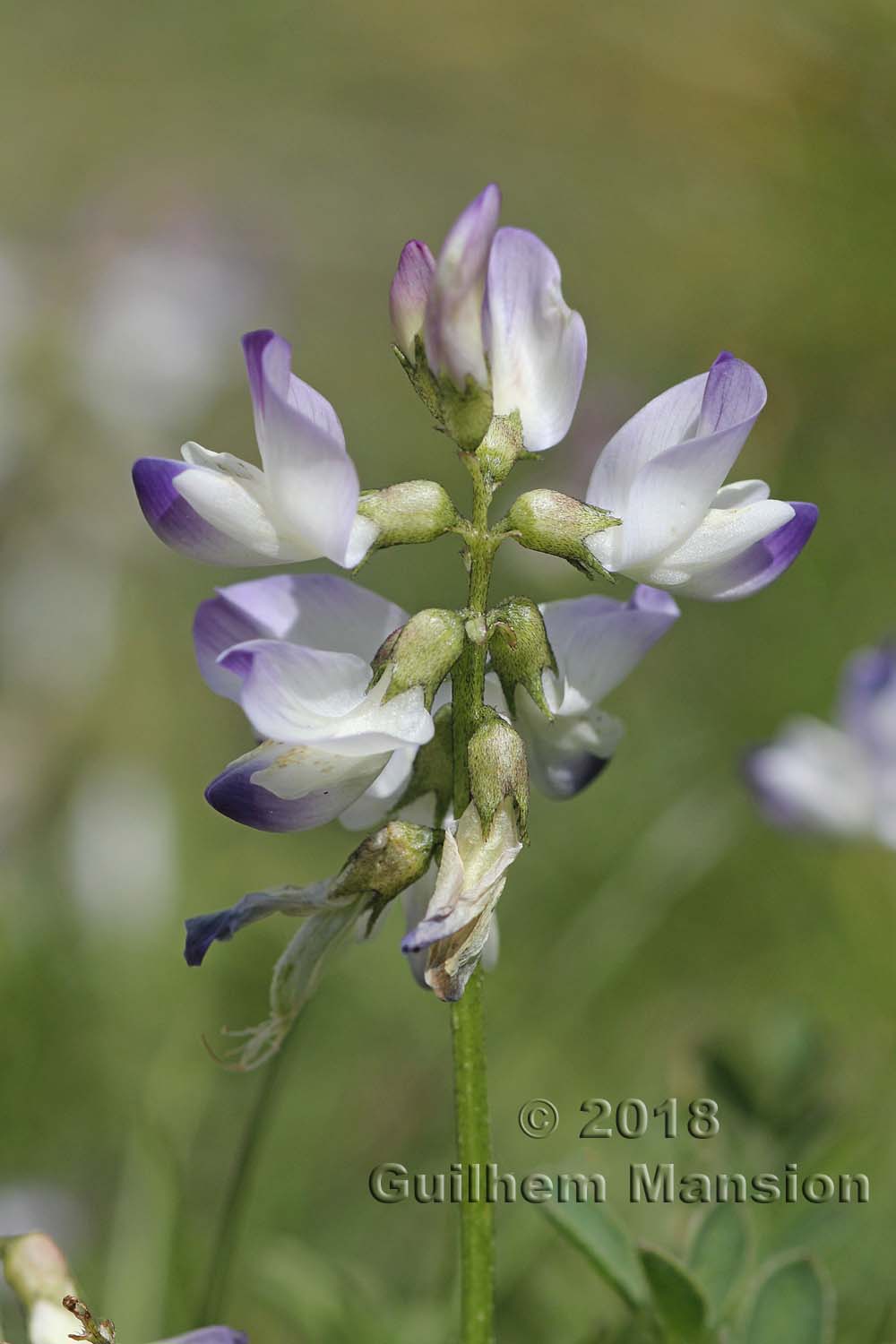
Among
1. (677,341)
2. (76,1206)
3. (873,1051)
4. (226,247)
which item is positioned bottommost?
(76,1206)

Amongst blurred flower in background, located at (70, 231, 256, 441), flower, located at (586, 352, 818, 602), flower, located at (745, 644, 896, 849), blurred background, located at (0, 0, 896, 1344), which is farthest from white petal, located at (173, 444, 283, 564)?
blurred flower in background, located at (70, 231, 256, 441)

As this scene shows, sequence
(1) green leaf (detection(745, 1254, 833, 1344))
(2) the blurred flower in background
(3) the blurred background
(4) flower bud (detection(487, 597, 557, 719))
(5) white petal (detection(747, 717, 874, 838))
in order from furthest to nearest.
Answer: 1. (2) the blurred flower in background
2. (5) white petal (detection(747, 717, 874, 838))
3. (3) the blurred background
4. (1) green leaf (detection(745, 1254, 833, 1344))
5. (4) flower bud (detection(487, 597, 557, 719))

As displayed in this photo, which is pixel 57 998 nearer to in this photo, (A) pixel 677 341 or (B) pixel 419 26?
(A) pixel 677 341

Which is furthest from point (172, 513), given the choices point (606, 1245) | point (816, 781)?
point (816, 781)

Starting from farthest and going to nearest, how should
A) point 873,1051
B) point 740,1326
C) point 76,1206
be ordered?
point 873,1051 → point 76,1206 → point 740,1326

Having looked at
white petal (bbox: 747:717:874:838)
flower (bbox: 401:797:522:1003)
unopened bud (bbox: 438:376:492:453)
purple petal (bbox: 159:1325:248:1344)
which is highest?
white petal (bbox: 747:717:874:838)

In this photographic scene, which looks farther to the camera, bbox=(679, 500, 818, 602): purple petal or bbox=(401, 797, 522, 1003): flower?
bbox=(679, 500, 818, 602): purple petal

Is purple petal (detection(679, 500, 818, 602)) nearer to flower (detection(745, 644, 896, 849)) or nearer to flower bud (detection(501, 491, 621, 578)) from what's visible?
flower bud (detection(501, 491, 621, 578))

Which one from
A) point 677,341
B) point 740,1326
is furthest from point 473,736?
point 677,341
